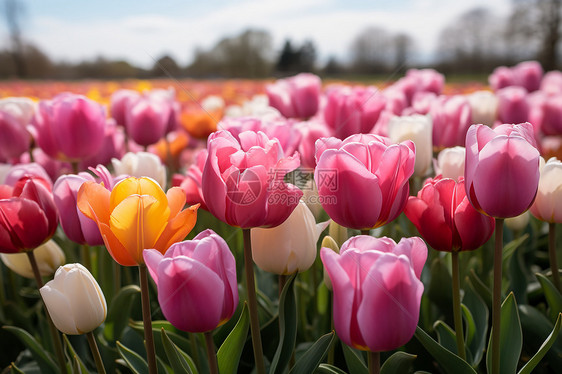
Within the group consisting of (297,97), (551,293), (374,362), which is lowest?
(551,293)

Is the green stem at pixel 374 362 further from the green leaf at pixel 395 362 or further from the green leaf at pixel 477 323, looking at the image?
the green leaf at pixel 477 323

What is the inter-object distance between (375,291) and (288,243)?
0.32m

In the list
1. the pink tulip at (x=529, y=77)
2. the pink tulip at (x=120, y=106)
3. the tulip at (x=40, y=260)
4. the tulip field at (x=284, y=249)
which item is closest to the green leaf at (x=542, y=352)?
the tulip field at (x=284, y=249)

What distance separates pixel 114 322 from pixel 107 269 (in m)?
0.23

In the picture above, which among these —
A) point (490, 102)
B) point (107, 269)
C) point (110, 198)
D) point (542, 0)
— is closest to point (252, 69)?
point (490, 102)

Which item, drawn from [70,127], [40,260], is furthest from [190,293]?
[70,127]

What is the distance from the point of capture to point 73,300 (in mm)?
917

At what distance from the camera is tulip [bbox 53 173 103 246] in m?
1.06

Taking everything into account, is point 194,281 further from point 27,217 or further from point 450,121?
point 450,121

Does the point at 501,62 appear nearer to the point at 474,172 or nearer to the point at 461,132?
the point at 461,132

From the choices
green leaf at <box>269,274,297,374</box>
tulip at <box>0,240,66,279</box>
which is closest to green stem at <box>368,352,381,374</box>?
green leaf at <box>269,274,297,374</box>

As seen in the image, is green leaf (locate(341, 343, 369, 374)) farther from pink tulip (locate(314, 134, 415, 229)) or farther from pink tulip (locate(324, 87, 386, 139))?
pink tulip (locate(324, 87, 386, 139))

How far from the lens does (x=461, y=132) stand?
181cm

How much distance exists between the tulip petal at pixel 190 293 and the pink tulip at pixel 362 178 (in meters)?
0.25
